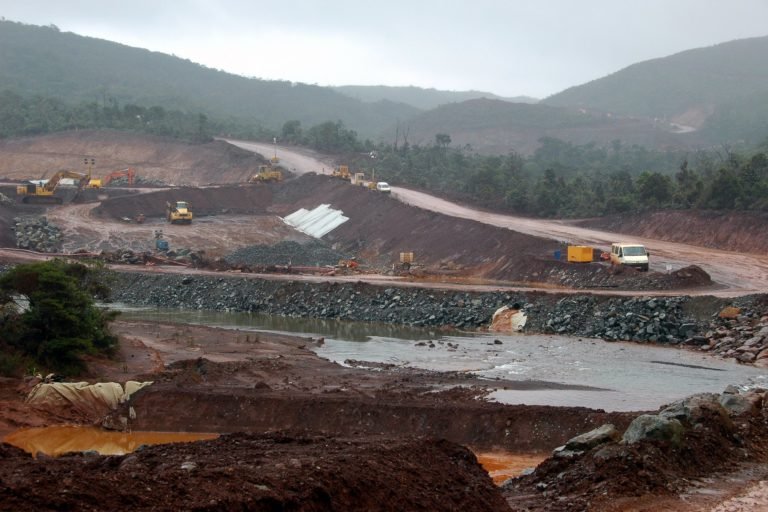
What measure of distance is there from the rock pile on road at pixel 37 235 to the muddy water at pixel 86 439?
42299 millimetres

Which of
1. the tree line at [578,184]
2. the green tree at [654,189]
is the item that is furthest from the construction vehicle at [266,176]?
the green tree at [654,189]

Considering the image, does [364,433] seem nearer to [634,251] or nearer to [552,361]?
[552,361]

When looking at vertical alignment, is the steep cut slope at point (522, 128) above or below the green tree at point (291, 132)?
above

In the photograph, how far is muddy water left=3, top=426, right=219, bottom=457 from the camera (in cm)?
2059

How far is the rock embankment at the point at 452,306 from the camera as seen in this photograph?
35.4 meters

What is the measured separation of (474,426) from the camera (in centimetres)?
2109

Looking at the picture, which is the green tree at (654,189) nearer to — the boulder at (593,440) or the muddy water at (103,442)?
the muddy water at (103,442)

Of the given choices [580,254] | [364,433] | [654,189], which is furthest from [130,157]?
[364,433]

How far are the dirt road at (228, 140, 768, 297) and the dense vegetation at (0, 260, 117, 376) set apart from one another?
24.2m

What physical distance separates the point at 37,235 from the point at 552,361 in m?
45.0

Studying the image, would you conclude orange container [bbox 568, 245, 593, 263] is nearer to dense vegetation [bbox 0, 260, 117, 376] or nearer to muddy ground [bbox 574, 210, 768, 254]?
muddy ground [bbox 574, 210, 768, 254]

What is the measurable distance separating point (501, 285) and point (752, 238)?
48.3 feet

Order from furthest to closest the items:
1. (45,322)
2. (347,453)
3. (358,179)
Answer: (358,179), (45,322), (347,453)

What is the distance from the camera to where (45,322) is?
27.4 m
